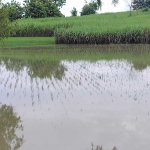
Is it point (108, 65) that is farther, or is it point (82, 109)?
point (108, 65)

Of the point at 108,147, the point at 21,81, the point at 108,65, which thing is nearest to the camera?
the point at 108,147

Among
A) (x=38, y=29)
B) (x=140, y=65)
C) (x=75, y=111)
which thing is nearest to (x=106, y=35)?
(x=38, y=29)

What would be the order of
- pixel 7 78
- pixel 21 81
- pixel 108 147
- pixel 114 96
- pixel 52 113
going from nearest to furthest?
pixel 108 147, pixel 52 113, pixel 114 96, pixel 21 81, pixel 7 78

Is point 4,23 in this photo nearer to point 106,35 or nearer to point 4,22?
point 4,22

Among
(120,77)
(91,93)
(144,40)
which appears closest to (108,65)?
(120,77)

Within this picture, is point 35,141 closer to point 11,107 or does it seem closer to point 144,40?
point 11,107

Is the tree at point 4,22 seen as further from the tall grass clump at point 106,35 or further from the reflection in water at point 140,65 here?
the tall grass clump at point 106,35

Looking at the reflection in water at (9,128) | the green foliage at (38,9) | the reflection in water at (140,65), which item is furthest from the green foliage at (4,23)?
the green foliage at (38,9)

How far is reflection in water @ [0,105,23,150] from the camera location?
16.7 ft

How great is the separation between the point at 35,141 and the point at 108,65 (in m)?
9.47

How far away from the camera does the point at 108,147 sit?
4.79 meters

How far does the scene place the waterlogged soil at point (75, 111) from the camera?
5.15 m

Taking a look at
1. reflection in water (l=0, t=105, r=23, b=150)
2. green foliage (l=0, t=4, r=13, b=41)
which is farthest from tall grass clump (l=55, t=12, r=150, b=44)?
reflection in water (l=0, t=105, r=23, b=150)

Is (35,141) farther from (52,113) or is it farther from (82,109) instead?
(82,109)
